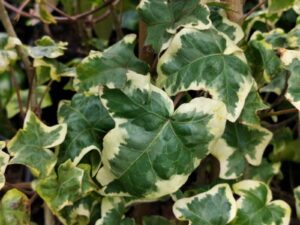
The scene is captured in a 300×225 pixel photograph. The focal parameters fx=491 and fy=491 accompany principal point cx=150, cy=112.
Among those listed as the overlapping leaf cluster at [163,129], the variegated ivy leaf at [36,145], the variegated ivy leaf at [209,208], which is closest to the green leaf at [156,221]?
the overlapping leaf cluster at [163,129]

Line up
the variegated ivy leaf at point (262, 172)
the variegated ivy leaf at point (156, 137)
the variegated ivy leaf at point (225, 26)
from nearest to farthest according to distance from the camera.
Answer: the variegated ivy leaf at point (156, 137) → the variegated ivy leaf at point (225, 26) → the variegated ivy leaf at point (262, 172)

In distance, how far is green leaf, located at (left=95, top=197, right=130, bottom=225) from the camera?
79 centimetres

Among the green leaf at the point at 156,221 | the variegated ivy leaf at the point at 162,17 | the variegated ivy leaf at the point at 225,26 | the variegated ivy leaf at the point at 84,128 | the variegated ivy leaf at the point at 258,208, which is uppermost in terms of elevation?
the variegated ivy leaf at the point at 162,17

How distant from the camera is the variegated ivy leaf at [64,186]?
751mm

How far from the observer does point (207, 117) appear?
705 millimetres

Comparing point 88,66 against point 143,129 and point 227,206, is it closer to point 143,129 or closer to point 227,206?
point 143,129

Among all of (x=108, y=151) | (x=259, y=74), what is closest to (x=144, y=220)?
(x=108, y=151)

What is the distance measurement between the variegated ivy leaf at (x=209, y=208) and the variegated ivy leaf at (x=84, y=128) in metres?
0.16

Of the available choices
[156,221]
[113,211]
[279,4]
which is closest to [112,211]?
[113,211]

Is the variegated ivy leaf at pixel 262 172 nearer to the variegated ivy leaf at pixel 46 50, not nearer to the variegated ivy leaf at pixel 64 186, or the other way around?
the variegated ivy leaf at pixel 64 186

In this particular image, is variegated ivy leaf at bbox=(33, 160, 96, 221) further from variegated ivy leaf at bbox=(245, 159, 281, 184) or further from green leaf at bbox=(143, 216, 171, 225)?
variegated ivy leaf at bbox=(245, 159, 281, 184)

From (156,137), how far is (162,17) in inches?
8.2

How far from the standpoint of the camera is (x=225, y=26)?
822 millimetres

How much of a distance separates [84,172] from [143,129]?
129mm
